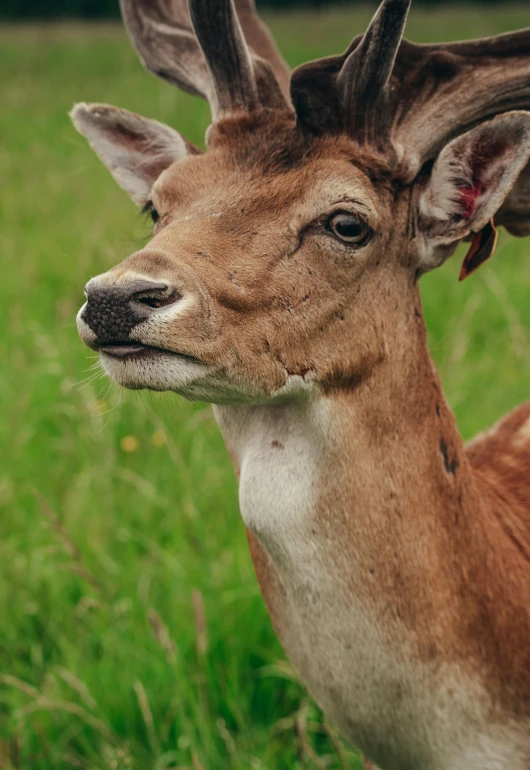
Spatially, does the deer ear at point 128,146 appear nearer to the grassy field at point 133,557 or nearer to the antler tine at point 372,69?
the grassy field at point 133,557

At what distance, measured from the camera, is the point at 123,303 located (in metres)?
2.13

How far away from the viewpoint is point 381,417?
2533mm

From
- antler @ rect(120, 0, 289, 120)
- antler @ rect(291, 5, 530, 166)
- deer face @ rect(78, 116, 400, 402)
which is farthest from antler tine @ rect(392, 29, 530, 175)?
antler @ rect(120, 0, 289, 120)

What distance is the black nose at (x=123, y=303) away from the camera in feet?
6.97

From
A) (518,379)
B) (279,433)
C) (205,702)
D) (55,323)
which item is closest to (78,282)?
(55,323)

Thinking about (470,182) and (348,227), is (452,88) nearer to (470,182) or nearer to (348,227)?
(470,182)

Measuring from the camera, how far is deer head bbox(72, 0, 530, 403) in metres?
2.23

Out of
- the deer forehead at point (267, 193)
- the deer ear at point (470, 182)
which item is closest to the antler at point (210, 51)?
the deer forehead at point (267, 193)

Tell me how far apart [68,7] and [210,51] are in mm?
29346

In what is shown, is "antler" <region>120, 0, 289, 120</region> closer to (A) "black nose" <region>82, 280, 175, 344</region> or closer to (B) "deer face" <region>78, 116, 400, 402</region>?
(B) "deer face" <region>78, 116, 400, 402</region>

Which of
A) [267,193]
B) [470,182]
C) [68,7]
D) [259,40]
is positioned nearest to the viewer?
[267,193]

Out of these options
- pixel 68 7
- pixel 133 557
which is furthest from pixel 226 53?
pixel 68 7

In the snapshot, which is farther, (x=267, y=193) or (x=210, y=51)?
(x=210, y=51)

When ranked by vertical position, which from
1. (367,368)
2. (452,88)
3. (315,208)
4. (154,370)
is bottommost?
(367,368)
